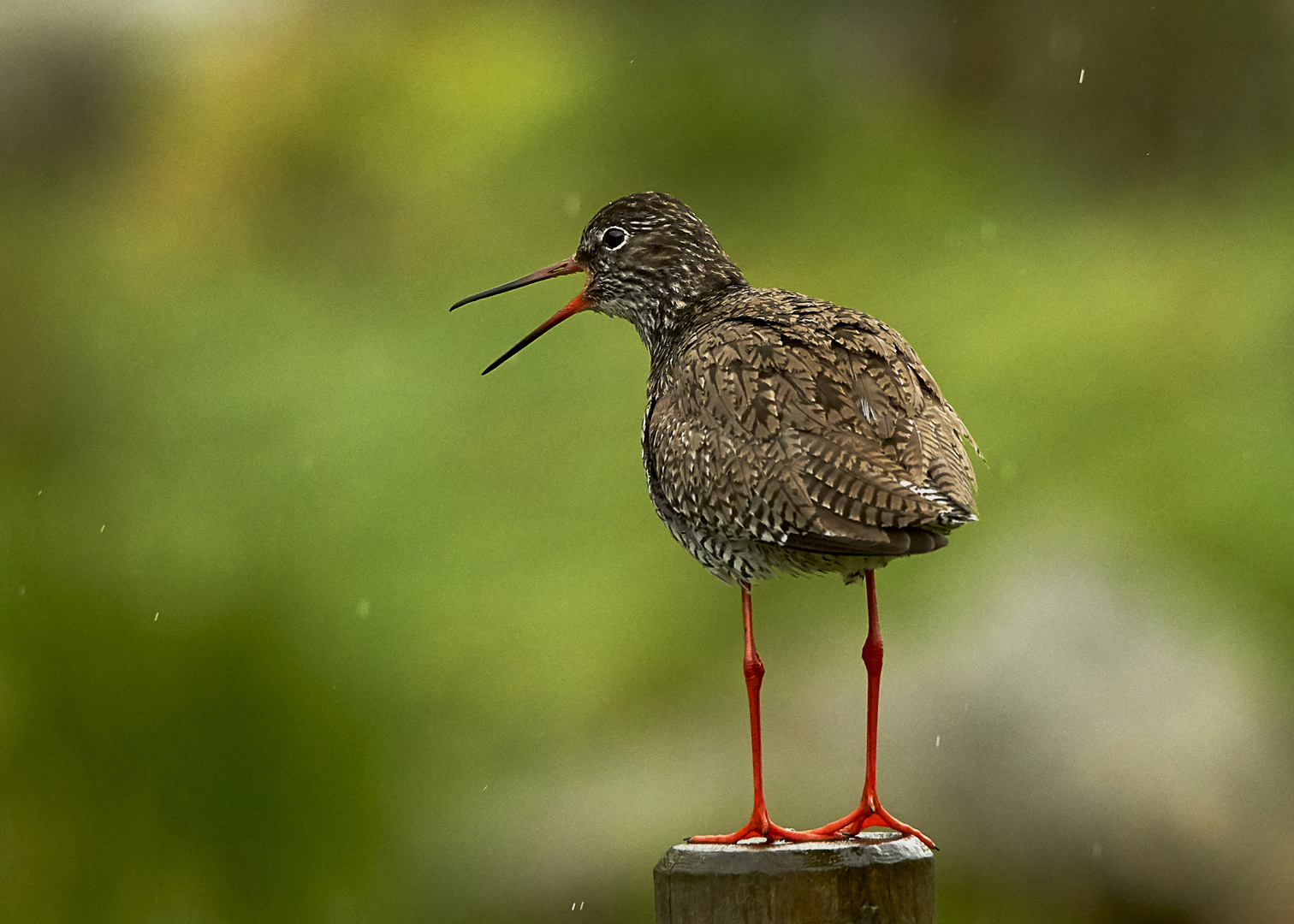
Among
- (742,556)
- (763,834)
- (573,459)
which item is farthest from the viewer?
(573,459)

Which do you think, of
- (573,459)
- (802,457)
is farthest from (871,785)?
(573,459)

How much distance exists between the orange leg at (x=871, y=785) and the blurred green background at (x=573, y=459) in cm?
417

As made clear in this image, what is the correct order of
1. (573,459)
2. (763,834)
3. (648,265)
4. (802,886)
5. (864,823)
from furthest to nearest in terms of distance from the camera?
(573,459), (648,265), (864,823), (763,834), (802,886)

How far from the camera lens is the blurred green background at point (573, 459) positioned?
9.28m

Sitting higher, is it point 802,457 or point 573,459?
point 573,459

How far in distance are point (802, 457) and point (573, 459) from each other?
28.3 feet

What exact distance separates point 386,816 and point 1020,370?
6.89 m

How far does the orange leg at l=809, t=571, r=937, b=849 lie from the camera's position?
4523mm

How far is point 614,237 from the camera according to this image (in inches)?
234

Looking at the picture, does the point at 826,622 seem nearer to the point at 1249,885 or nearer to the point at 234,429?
the point at 1249,885

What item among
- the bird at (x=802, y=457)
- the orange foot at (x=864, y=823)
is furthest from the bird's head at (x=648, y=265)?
the orange foot at (x=864, y=823)

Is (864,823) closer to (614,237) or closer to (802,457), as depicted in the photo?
(802,457)

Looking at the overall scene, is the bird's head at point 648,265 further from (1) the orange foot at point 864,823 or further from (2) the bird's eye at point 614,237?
(1) the orange foot at point 864,823

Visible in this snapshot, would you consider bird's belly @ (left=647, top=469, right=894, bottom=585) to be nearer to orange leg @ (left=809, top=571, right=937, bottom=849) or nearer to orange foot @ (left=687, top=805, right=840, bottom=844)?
orange leg @ (left=809, top=571, right=937, bottom=849)
